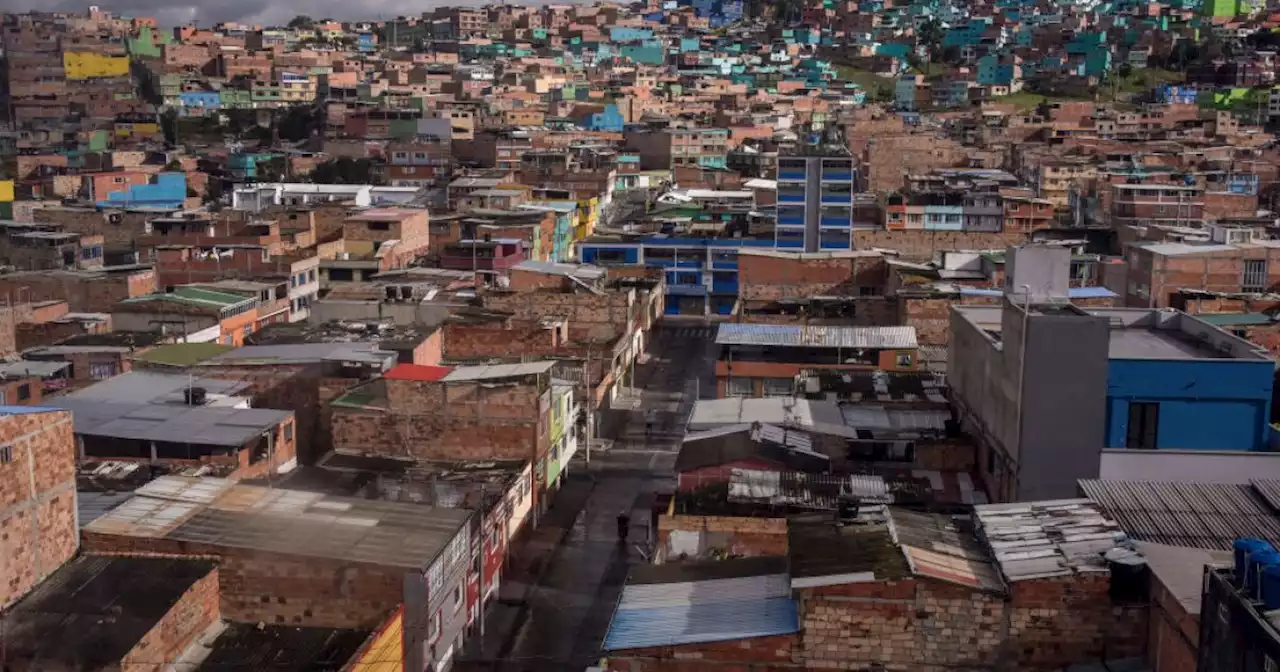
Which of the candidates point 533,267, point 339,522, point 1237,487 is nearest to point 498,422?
point 339,522

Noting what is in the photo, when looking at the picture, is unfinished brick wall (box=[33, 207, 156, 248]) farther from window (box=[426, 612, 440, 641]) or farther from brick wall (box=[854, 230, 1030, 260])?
window (box=[426, 612, 440, 641])

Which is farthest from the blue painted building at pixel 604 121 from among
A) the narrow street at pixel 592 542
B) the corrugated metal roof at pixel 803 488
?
the corrugated metal roof at pixel 803 488

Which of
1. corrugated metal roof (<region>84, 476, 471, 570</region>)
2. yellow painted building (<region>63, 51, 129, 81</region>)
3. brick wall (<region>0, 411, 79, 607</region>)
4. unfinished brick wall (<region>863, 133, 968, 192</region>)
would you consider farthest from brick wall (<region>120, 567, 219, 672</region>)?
yellow painted building (<region>63, 51, 129, 81</region>)

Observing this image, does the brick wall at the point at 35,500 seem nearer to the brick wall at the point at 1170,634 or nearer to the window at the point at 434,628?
the window at the point at 434,628

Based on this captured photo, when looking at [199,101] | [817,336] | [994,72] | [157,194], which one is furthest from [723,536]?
[994,72]

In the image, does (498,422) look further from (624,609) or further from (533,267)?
(533,267)

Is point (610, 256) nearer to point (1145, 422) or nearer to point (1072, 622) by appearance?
point (1145, 422)
